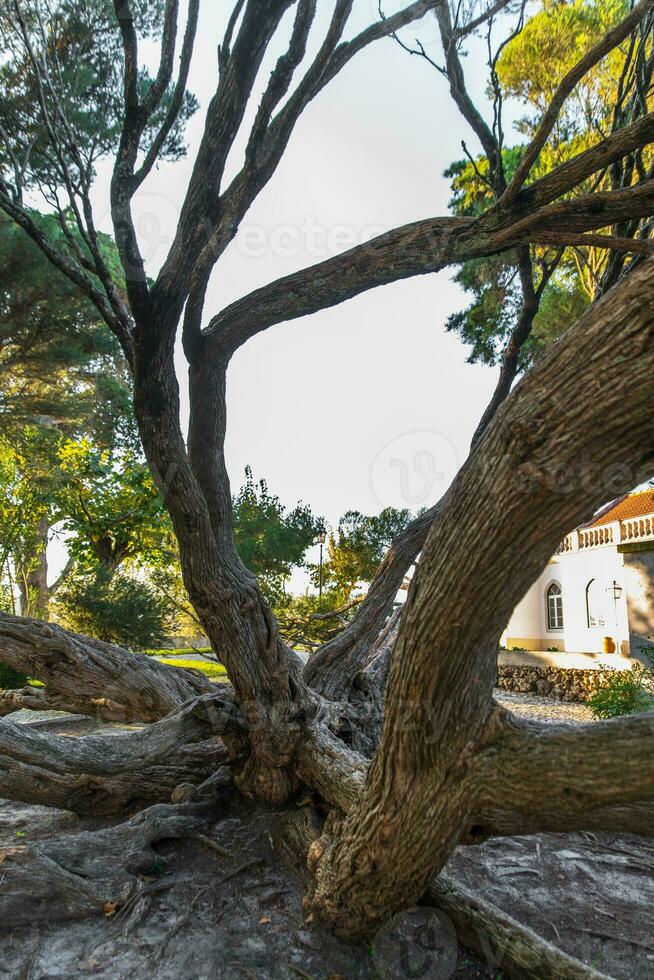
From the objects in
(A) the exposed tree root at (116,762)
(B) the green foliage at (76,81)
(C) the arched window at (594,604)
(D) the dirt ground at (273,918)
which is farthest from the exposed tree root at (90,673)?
(C) the arched window at (594,604)

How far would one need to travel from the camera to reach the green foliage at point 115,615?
11.4 metres

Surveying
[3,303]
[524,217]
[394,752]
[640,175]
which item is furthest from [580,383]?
[3,303]

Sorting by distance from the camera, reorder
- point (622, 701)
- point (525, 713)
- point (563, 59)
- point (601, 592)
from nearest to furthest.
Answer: point (563, 59), point (622, 701), point (525, 713), point (601, 592)

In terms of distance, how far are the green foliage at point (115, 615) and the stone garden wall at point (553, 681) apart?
8759 mm

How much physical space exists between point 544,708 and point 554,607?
29.0 feet

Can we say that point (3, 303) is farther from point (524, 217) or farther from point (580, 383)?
point (580, 383)

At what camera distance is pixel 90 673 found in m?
4.50

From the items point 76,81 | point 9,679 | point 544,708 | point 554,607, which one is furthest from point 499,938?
point 554,607

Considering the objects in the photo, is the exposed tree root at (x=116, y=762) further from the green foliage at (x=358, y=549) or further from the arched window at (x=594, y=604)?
the arched window at (x=594, y=604)

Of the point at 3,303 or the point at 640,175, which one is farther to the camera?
the point at 3,303

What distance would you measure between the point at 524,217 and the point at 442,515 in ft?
5.99

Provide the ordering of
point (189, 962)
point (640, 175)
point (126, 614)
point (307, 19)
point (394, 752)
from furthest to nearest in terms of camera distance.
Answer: point (126, 614) → point (640, 175) → point (307, 19) → point (189, 962) → point (394, 752)

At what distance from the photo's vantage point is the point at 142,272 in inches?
141

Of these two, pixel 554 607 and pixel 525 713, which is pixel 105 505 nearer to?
pixel 525 713
